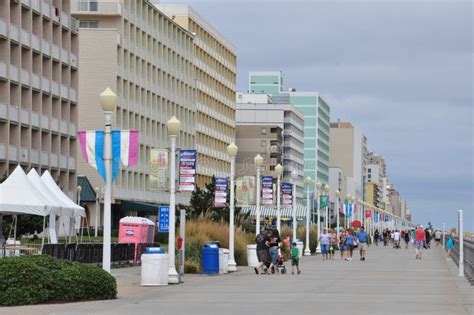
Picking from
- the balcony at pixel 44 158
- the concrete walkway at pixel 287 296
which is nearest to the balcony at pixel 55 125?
the balcony at pixel 44 158

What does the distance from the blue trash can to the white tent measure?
5512 millimetres

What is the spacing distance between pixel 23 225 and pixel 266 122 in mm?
140920

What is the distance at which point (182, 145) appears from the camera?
4914 inches

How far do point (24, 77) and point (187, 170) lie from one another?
4217 cm

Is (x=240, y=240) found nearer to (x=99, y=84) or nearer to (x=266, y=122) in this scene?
(x=99, y=84)

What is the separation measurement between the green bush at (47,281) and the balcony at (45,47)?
189 ft

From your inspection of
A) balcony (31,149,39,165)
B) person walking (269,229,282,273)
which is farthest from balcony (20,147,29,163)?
person walking (269,229,282,273)

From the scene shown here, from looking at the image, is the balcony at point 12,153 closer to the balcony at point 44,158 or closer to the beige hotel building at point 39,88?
the beige hotel building at point 39,88

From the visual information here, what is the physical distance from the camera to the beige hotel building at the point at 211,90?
133250 mm

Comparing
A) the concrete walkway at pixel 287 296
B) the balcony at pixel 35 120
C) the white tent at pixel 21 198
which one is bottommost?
the concrete walkway at pixel 287 296

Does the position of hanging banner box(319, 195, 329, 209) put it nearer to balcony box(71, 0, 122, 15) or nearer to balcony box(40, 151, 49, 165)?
balcony box(71, 0, 122, 15)

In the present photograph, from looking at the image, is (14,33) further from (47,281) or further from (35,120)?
(47,281)

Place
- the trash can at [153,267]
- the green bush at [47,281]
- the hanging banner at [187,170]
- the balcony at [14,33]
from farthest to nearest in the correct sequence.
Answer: the balcony at [14,33]
the hanging banner at [187,170]
the trash can at [153,267]
the green bush at [47,281]

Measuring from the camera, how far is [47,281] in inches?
941
